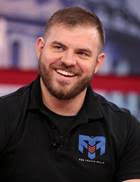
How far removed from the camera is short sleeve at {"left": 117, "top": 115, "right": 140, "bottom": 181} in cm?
122

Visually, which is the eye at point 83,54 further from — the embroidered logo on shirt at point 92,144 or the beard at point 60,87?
the embroidered logo on shirt at point 92,144

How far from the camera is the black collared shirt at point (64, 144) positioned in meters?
1.14

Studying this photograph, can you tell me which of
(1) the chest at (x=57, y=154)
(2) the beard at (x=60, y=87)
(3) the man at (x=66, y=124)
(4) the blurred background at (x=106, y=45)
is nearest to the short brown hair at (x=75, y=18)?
(3) the man at (x=66, y=124)

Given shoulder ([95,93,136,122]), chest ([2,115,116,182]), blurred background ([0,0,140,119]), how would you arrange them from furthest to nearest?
1. blurred background ([0,0,140,119])
2. shoulder ([95,93,136,122])
3. chest ([2,115,116,182])

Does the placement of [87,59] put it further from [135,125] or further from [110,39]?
[110,39]

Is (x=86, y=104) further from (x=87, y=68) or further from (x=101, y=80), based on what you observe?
(x=101, y=80)

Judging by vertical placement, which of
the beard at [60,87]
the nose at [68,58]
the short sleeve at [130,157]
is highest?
the nose at [68,58]

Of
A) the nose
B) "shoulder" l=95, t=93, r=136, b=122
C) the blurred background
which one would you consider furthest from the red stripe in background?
the nose

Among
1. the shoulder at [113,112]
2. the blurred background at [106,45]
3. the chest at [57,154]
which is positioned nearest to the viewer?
the chest at [57,154]

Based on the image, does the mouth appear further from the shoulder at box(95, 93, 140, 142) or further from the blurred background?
the blurred background

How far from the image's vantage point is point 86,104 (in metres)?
1.26

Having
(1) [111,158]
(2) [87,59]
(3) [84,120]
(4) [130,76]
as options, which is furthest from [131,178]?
(4) [130,76]

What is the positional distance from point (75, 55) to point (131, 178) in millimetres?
325

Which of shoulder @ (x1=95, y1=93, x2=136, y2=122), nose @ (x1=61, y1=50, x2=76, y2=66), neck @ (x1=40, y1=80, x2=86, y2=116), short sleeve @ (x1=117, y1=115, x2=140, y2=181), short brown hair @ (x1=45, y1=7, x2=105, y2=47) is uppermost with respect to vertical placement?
short brown hair @ (x1=45, y1=7, x2=105, y2=47)
